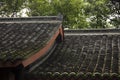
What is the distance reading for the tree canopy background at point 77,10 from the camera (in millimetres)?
24438

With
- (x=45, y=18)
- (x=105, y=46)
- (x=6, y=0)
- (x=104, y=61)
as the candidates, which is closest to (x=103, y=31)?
(x=105, y=46)

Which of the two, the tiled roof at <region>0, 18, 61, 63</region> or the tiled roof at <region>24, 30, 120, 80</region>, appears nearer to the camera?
the tiled roof at <region>0, 18, 61, 63</region>

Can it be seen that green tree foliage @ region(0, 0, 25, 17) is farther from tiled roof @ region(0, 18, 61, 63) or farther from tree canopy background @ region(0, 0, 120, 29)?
tiled roof @ region(0, 18, 61, 63)

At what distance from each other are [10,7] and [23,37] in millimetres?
19014

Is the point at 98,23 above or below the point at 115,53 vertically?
below

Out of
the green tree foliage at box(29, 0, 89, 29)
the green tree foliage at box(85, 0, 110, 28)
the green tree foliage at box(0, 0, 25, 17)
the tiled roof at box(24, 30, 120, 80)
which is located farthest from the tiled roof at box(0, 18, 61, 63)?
the green tree foliage at box(0, 0, 25, 17)

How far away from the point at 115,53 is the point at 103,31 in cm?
244

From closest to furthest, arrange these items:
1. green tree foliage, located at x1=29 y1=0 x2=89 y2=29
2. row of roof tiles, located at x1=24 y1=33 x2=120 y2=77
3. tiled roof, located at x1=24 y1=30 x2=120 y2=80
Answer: tiled roof, located at x1=24 y1=30 x2=120 y2=80 → row of roof tiles, located at x1=24 y1=33 x2=120 y2=77 → green tree foliage, located at x1=29 y1=0 x2=89 y2=29

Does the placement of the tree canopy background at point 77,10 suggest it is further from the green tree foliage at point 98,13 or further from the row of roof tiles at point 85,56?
the row of roof tiles at point 85,56

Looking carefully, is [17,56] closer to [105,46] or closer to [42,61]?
[42,61]

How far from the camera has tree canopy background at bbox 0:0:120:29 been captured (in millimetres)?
24438

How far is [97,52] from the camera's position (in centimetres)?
941

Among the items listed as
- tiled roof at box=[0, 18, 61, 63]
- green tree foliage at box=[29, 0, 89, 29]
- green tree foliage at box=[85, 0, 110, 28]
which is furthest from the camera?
green tree foliage at box=[85, 0, 110, 28]

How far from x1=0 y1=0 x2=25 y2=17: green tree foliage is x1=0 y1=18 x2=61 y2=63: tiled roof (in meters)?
16.3
